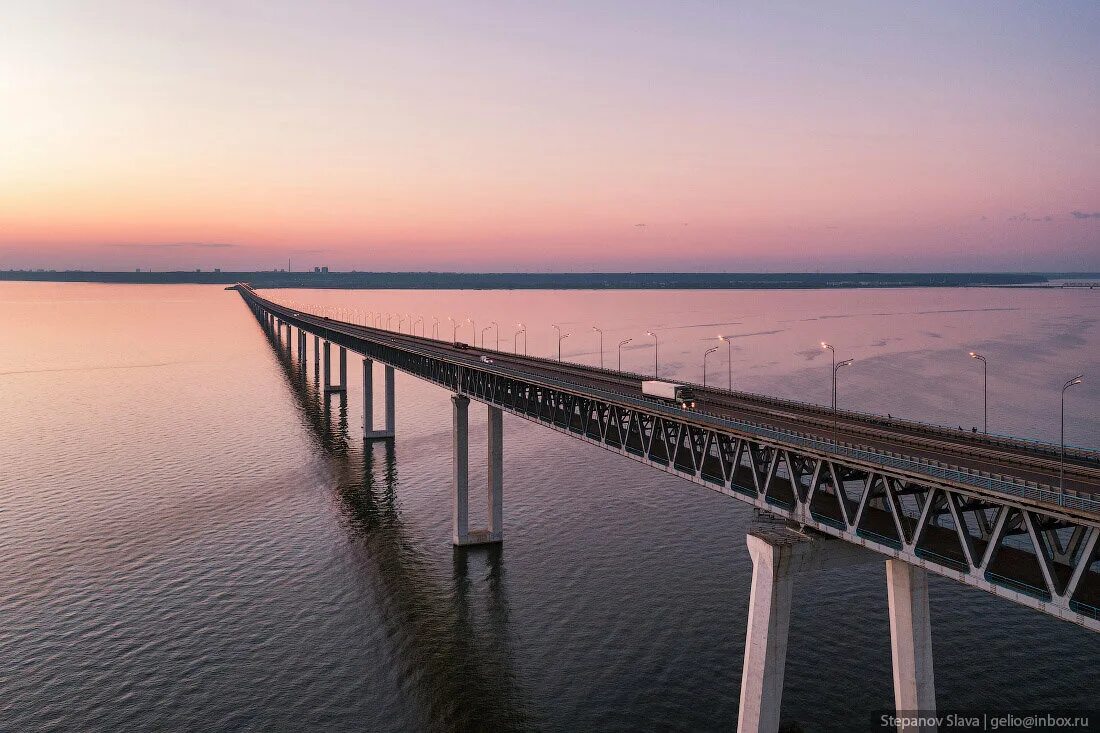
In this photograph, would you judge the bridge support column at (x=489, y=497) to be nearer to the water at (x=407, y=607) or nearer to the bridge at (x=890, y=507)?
the water at (x=407, y=607)

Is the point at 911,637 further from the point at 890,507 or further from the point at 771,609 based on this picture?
the point at 890,507

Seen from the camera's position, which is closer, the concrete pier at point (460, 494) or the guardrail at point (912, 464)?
the guardrail at point (912, 464)

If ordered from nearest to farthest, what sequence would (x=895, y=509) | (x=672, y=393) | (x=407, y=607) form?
1. (x=895, y=509)
2. (x=672, y=393)
3. (x=407, y=607)

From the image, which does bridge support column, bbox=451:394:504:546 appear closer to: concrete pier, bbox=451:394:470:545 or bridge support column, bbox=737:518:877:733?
concrete pier, bbox=451:394:470:545

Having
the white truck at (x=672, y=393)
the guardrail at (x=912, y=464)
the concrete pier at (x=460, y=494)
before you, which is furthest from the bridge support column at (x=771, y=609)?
the concrete pier at (x=460, y=494)

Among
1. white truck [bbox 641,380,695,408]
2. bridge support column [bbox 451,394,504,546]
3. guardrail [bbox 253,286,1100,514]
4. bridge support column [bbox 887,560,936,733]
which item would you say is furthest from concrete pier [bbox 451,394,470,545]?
bridge support column [bbox 887,560,936,733]

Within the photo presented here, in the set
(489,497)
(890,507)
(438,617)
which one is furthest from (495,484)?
(890,507)

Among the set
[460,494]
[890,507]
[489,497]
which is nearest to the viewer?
[890,507]
